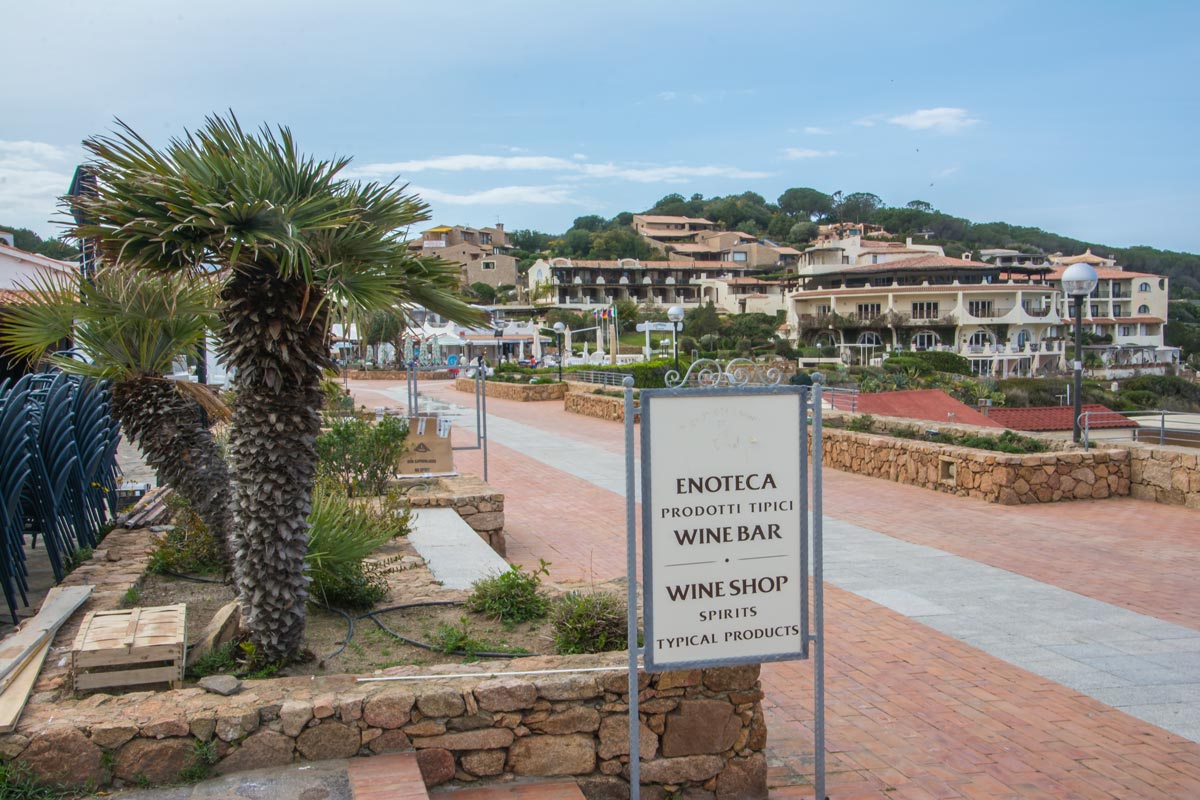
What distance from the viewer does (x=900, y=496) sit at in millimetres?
12469

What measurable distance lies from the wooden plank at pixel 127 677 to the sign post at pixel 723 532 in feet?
6.81

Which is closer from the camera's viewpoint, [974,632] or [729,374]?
[729,374]

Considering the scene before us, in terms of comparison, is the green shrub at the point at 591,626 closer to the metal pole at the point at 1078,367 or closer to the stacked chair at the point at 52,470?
the stacked chair at the point at 52,470

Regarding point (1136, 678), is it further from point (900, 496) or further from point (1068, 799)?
point (900, 496)

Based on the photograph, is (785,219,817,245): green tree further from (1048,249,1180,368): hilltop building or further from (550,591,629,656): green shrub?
(550,591,629,656): green shrub

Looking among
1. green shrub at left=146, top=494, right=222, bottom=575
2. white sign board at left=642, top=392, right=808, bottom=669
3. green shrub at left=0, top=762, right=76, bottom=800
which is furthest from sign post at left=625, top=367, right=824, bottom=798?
green shrub at left=146, top=494, right=222, bottom=575

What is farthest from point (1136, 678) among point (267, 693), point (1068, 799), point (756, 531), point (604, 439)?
point (604, 439)

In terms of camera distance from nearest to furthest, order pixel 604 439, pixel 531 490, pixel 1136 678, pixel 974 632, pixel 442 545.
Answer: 1. pixel 1136 678
2. pixel 974 632
3. pixel 442 545
4. pixel 531 490
5. pixel 604 439

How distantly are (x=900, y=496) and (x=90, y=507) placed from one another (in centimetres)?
962

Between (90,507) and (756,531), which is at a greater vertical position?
(756,531)

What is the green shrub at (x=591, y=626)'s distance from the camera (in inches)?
183

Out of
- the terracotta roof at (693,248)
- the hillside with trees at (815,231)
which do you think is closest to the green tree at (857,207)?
the hillside with trees at (815,231)

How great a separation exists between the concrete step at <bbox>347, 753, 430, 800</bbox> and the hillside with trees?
106 m

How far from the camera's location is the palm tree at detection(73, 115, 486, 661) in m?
4.16
